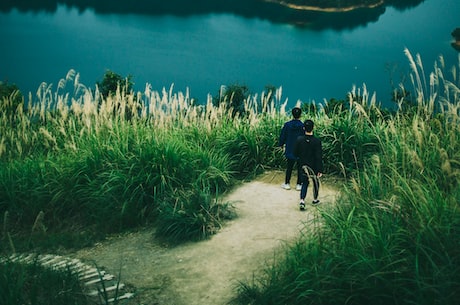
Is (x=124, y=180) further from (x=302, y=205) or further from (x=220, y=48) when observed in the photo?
(x=220, y=48)

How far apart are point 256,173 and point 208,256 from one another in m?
2.95

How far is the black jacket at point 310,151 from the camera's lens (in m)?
5.93

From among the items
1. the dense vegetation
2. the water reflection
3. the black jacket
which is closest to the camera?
the dense vegetation

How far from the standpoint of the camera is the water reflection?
7112 cm

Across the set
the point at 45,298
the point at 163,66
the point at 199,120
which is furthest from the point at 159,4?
the point at 45,298

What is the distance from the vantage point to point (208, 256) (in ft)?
16.4

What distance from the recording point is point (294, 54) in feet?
210

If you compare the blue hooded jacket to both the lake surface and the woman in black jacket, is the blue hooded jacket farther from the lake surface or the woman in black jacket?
the lake surface

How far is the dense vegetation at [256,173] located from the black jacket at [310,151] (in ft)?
1.39

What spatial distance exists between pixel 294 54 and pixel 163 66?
59.6 ft

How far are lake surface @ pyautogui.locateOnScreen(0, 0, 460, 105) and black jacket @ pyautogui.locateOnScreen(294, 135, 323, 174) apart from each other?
4796 centimetres

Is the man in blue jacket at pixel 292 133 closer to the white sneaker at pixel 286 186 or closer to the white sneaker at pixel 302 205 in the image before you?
the white sneaker at pixel 286 186

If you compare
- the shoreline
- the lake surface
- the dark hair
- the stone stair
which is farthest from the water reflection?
the stone stair

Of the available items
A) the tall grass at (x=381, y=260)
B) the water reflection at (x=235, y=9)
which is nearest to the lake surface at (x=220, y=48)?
the water reflection at (x=235, y=9)
